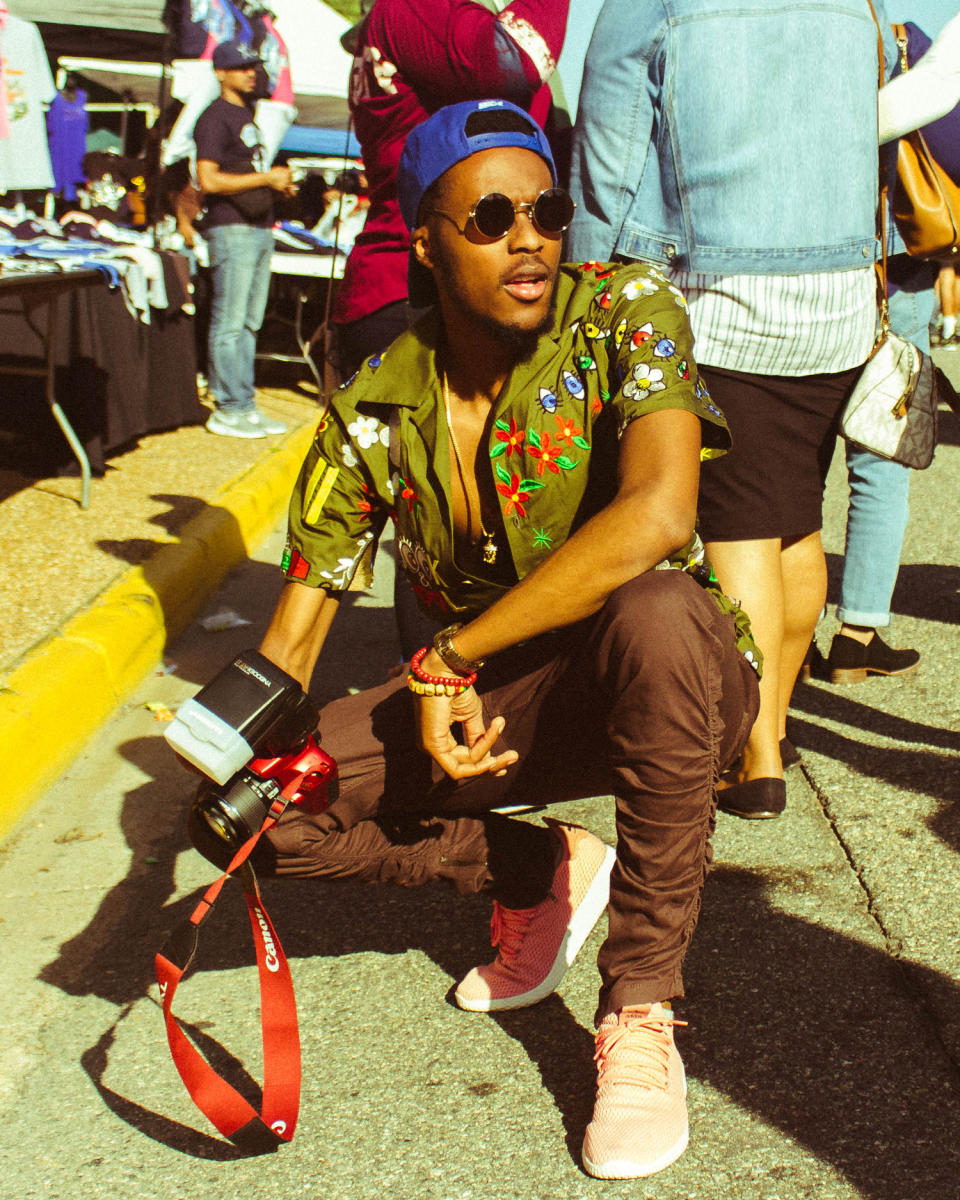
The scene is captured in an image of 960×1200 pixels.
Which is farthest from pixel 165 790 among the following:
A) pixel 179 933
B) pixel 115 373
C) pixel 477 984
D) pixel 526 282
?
pixel 115 373

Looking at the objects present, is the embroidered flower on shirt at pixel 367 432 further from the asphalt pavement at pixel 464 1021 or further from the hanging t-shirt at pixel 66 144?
the hanging t-shirt at pixel 66 144

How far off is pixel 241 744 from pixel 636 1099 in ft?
2.52

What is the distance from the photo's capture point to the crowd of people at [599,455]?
185 centimetres

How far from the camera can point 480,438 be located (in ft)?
7.06

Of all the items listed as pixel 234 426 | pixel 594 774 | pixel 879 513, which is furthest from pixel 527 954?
pixel 234 426

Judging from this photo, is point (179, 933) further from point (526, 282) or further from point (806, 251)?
point (806, 251)

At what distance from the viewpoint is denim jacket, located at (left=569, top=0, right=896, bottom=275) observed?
8.41ft

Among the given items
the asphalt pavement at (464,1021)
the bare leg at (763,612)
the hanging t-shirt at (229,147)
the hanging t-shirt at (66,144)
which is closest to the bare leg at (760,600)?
the bare leg at (763,612)

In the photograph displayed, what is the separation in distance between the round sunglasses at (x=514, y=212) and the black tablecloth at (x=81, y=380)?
3955 mm

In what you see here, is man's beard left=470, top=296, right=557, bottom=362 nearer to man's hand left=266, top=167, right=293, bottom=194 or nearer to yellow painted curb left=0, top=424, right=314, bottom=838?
yellow painted curb left=0, top=424, right=314, bottom=838

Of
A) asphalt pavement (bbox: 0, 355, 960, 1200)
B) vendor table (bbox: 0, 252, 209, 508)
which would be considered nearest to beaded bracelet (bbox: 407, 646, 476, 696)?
asphalt pavement (bbox: 0, 355, 960, 1200)

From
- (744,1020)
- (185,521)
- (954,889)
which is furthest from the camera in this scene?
(185,521)

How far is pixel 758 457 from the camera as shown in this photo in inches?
112

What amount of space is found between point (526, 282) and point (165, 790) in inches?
68.8
